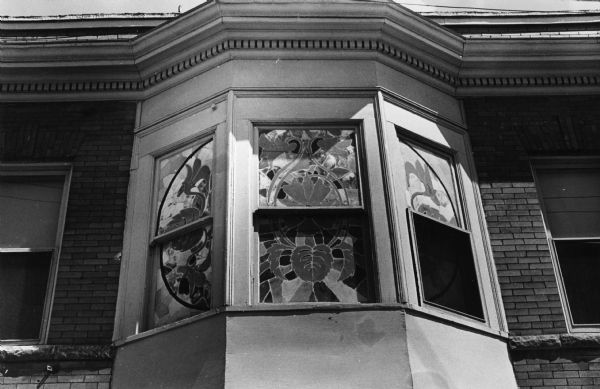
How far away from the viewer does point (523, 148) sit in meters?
8.37

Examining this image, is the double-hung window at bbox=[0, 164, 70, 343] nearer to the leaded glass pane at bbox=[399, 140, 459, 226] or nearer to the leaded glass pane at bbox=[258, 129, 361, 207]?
the leaded glass pane at bbox=[258, 129, 361, 207]

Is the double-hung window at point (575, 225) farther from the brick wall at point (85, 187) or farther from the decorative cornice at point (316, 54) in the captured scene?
the brick wall at point (85, 187)

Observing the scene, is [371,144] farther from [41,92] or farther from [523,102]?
[41,92]

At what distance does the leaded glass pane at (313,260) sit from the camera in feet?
21.9

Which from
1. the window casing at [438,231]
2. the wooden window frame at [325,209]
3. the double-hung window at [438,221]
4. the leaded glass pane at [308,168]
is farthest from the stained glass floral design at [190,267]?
the window casing at [438,231]

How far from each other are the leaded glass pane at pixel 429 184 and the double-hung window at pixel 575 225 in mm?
1019

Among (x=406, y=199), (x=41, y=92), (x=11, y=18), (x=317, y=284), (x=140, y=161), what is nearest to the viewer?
(x=317, y=284)

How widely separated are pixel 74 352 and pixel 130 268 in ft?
2.91

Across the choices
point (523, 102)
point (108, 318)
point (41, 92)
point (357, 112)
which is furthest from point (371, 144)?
point (41, 92)

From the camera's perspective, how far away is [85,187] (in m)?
7.96

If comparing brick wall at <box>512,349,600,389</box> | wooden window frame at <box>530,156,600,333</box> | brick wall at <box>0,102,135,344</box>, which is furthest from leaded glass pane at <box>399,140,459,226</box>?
brick wall at <box>0,102,135,344</box>

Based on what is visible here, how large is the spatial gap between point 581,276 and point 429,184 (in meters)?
1.67

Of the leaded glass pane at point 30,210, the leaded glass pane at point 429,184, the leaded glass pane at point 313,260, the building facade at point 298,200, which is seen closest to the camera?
the building facade at point 298,200

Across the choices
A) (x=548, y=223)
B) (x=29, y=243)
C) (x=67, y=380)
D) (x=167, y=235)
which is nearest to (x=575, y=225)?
(x=548, y=223)
